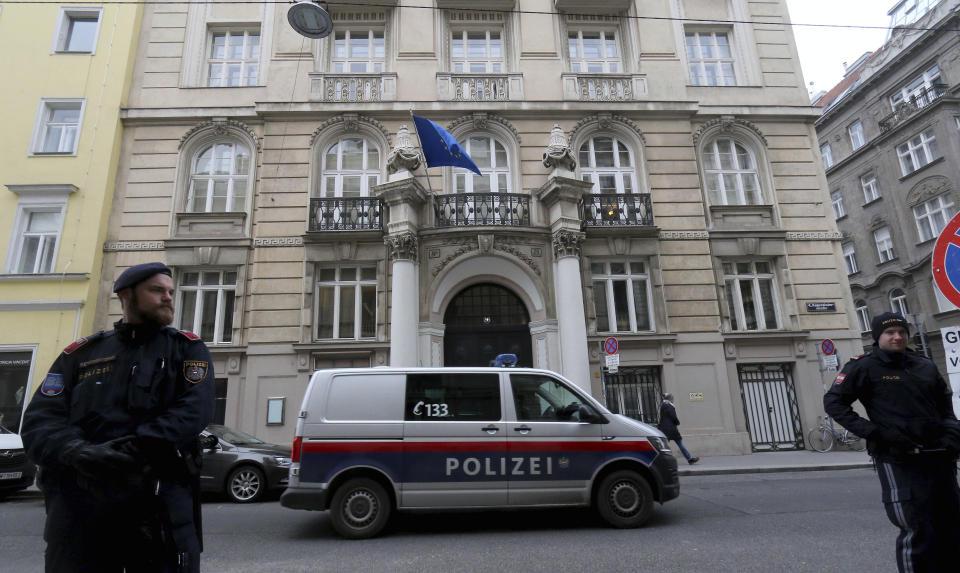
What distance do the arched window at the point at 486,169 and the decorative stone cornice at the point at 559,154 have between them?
1535mm

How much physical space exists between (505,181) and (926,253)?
2441 centimetres

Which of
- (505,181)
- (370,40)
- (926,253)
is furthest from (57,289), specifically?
(926,253)

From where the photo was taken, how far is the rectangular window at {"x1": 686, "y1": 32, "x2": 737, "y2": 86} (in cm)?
1753

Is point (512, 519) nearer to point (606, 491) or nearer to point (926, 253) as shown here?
point (606, 491)

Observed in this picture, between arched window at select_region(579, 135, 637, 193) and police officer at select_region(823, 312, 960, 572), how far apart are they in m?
12.4

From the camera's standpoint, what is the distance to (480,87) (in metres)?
16.4

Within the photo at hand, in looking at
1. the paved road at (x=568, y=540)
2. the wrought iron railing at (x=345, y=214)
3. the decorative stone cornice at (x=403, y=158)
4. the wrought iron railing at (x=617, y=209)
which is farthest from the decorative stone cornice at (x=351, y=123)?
the paved road at (x=568, y=540)

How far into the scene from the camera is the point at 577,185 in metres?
14.1

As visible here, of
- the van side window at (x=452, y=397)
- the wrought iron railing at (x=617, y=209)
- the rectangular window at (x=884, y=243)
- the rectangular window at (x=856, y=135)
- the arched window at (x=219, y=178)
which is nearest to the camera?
the van side window at (x=452, y=397)

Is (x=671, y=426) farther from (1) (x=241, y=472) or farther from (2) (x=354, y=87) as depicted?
(2) (x=354, y=87)

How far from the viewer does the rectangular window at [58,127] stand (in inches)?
615

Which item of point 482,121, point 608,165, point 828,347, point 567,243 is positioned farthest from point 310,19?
point 828,347

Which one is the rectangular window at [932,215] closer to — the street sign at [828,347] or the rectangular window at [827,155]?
the rectangular window at [827,155]

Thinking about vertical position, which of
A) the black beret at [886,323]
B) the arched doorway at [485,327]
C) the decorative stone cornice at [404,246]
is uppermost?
the decorative stone cornice at [404,246]
